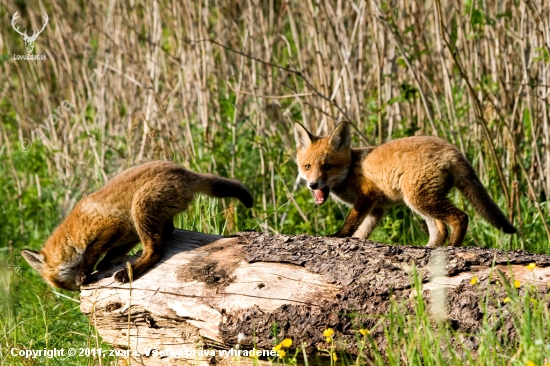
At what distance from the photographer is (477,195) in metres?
5.77

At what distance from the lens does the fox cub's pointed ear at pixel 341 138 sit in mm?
6414

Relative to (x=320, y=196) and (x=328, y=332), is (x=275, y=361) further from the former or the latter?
(x=320, y=196)

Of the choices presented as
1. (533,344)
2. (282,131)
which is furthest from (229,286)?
(282,131)

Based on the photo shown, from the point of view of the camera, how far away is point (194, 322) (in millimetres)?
4617

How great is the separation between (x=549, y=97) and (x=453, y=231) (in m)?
2.74

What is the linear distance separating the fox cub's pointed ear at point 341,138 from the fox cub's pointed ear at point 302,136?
32 centimetres

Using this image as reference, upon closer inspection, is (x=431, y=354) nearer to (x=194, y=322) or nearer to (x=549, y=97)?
(x=194, y=322)

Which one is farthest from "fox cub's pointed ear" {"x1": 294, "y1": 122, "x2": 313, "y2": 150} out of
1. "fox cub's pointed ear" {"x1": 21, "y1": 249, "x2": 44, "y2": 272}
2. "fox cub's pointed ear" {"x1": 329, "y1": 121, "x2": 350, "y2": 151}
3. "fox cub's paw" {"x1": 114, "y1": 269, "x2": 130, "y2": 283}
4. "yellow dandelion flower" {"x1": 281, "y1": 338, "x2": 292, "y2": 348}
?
"yellow dandelion flower" {"x1": 281, "y1": 338, "x2": 292, "y2": 348}

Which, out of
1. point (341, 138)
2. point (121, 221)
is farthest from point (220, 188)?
point (341, 138)

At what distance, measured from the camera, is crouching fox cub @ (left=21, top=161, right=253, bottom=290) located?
523cm

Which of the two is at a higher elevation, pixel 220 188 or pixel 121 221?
pixel 220 188

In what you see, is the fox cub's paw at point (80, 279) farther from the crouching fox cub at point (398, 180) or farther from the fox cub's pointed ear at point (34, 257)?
the crouching fox cub at point (398, 180)

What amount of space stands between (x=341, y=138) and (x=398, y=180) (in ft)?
2.72

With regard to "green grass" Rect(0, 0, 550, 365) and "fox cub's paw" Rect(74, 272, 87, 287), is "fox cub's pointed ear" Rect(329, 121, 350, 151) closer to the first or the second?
"green grass" Rect(0, 0, 550, 365)
